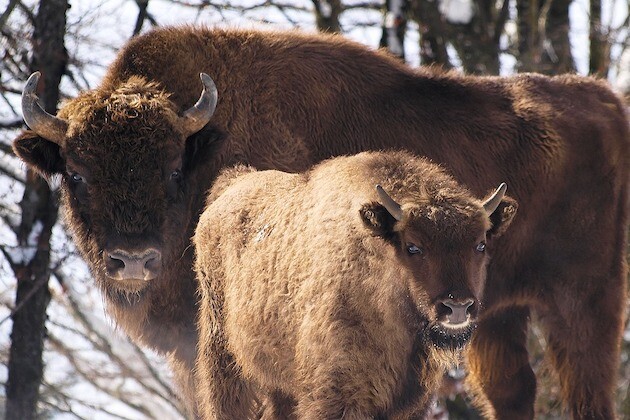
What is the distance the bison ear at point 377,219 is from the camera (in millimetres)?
5398

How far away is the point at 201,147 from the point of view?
765cm

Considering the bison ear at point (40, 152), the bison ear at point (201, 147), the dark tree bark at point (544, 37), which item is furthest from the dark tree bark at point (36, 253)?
the dark tree bark at point (544, 37)

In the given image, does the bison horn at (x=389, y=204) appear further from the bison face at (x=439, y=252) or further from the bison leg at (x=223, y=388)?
the bison leg at (x=223, y=388)

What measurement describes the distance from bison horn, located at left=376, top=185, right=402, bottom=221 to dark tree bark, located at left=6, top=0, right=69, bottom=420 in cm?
477

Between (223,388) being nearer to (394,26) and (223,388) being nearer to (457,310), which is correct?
(457,310)

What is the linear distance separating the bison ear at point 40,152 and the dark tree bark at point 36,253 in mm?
1830

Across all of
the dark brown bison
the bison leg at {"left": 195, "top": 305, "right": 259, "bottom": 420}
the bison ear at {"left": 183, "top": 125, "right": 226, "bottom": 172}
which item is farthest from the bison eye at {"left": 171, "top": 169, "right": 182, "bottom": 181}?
the bison leg at {"left": 195, "top": 305, "right": 259, "bottom": 420}

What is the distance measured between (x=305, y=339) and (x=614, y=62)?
9.64m

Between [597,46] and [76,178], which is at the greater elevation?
[597,46]

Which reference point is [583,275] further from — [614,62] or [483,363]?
[614,62]

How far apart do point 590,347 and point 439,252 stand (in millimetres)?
3255

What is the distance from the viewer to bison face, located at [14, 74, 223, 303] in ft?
23.4

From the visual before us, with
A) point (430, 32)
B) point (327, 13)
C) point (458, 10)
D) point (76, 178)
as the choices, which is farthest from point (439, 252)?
point (458, 10)

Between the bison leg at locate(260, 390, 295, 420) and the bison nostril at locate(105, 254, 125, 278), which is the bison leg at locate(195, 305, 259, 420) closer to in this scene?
the bison leg at locate(260, 390, 295, 420)
